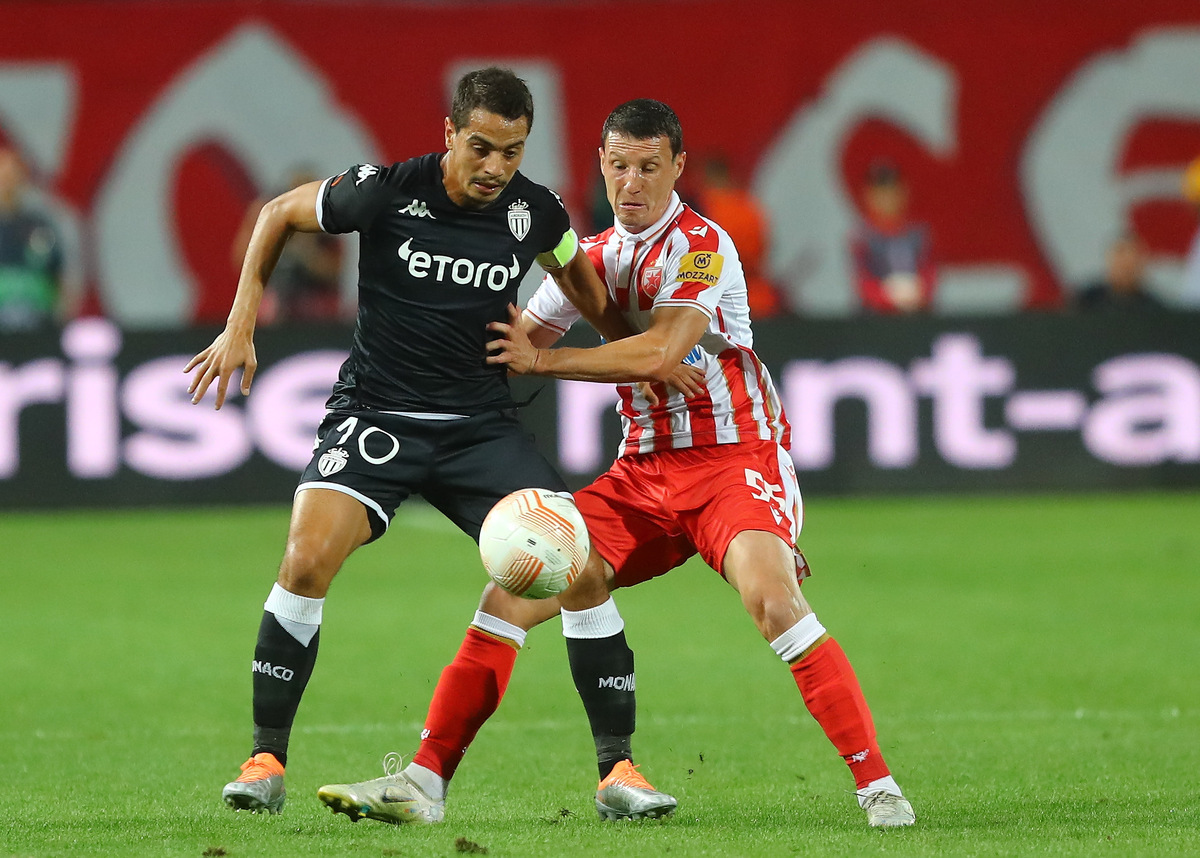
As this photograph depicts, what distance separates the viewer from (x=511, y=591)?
16.8ft

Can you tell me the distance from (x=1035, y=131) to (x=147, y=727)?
14427 millimetres

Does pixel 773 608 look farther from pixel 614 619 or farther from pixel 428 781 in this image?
pixel 428 781

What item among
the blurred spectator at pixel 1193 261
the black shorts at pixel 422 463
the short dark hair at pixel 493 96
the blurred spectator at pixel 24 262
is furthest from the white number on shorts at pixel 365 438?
the blurred spectator at pixel 1193 261

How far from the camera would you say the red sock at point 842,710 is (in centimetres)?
503

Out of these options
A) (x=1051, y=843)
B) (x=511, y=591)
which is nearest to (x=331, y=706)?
(x=511, y=591)

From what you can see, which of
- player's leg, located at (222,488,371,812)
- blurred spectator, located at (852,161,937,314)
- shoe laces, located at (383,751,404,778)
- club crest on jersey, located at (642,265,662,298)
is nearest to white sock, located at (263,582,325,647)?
player's leg, located at (222,488,371,812)

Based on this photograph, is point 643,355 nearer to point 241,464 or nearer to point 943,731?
point 943,731

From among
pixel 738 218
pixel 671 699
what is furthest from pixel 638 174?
pixel 738 218

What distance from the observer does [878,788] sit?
16.3 ft

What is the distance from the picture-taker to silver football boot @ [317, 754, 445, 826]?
194 inches

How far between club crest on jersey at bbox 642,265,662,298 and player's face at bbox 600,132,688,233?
157 mm

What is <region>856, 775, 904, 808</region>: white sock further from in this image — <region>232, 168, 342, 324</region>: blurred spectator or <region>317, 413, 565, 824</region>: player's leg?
<region>232, 168, 342, 324</region>: blurred spectator

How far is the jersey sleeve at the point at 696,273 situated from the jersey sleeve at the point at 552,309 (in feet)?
1.39

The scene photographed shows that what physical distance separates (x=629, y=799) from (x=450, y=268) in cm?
170
